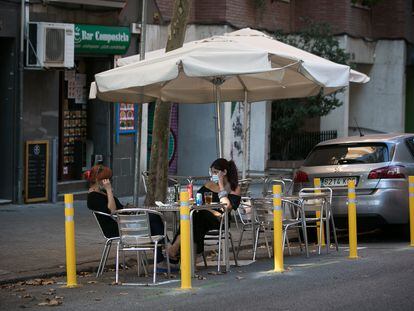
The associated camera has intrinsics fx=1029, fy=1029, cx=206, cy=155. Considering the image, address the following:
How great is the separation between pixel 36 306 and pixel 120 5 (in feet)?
37.7

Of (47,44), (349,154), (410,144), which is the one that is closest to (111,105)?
(47,44)

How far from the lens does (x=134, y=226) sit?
432 inches

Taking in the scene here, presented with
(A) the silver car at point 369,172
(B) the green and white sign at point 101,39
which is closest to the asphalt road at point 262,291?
(A) the silver car at point 369,172

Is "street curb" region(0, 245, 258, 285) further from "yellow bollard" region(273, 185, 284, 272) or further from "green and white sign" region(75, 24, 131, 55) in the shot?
"green and white sign" region(75, 24, 131, 55)

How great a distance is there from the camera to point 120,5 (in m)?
20.2

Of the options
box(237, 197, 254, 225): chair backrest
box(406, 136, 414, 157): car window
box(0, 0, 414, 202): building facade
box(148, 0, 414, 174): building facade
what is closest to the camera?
box(237, 197, 254, 225): chair backrest

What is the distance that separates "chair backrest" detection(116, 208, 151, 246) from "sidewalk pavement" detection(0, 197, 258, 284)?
119 centimetres

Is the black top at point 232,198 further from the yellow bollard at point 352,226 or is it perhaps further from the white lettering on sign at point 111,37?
the white lettering on sign at point 111,37

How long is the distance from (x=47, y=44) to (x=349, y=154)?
618 cm

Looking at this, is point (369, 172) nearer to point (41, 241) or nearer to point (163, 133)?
point (163, 133)

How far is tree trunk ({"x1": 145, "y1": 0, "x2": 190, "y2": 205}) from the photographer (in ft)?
52.1

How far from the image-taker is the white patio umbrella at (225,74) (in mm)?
12242

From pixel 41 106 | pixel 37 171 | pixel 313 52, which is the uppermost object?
pixel 313 52

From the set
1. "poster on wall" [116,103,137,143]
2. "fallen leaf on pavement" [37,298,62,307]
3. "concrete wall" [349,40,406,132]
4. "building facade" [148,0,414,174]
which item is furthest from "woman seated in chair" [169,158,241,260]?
"concrete wall" [349,40,406,132]
